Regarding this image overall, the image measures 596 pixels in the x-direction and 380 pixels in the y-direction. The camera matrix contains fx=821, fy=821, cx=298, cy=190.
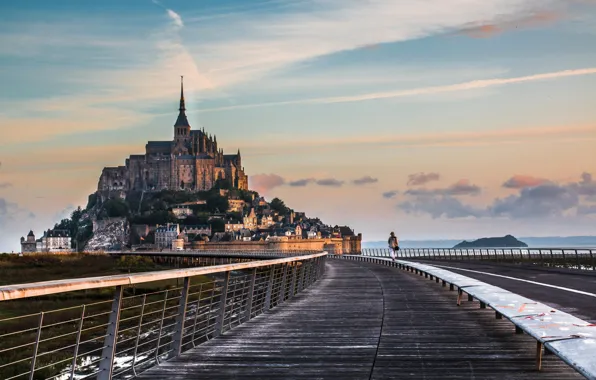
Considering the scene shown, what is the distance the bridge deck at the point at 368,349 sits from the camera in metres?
7.77

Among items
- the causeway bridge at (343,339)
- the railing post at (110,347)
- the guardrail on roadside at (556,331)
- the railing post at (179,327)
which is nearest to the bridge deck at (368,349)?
the causeway bridge at (343,339)

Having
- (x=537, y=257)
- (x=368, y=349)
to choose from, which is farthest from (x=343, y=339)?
(x=537, y=257)

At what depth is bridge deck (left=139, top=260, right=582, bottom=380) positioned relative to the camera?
7.77 meters

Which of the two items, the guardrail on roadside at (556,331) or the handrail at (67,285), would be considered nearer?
the handrail at (67,285)

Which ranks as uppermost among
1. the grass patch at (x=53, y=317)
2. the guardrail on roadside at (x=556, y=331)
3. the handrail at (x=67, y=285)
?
the handrail at (x=67, y=285)

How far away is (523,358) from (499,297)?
4.04m

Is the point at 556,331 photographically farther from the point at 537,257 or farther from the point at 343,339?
the point at 537,257

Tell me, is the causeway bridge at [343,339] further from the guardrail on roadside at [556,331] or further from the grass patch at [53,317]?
the grass patch at [53,317]

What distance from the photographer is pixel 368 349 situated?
9.35 metres

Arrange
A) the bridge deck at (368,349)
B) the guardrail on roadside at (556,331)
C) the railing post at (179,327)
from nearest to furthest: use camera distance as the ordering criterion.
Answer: the guardrail on roadside at (556,331) → the bridge deck at (368,349) → the railing post at (179,327)

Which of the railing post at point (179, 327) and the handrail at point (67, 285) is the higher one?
the handrail at point (67, 285)

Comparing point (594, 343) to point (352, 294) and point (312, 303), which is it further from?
point (352, 294)

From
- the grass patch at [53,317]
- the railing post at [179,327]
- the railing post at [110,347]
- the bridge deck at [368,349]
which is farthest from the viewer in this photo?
the grass patch at [53,317]

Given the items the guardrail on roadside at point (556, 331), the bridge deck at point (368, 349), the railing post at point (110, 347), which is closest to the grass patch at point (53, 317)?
the railing post at point (110, 347)
